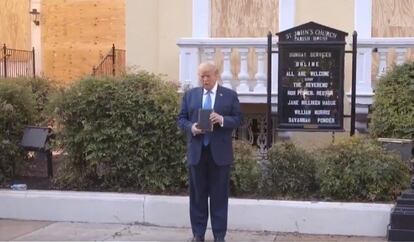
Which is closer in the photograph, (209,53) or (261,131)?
(209,53)

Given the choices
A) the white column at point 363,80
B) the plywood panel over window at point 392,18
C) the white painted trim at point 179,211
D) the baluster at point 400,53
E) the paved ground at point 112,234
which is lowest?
the paved ground at point 112,234

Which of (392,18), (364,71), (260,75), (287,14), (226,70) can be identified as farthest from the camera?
(287,14)

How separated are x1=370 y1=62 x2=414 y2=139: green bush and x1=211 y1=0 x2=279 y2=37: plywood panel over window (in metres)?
3.38

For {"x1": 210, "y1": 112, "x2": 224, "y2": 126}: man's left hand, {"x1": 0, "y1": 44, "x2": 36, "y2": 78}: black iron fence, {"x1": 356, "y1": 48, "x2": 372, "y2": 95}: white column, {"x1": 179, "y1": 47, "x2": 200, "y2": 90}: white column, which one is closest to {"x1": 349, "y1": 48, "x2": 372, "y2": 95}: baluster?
{"x1": 356, "y1": 48, "x2": 372, "y2": 95}: white column

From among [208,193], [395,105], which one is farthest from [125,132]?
[395,105]

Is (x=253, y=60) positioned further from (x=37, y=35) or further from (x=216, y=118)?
(x=37, y=35)

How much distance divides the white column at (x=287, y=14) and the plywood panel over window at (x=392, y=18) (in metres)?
1.34

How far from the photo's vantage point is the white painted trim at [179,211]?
7.62 metres

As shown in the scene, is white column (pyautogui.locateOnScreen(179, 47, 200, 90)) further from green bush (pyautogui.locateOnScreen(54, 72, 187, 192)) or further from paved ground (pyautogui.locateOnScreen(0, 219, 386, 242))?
paved ground (pyautogui.locateOnScreen(0, 219, 386, 242))

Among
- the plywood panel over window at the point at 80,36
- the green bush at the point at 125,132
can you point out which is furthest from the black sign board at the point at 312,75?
the plywood panel over window at the point at 80,36

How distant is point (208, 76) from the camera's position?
6922mm

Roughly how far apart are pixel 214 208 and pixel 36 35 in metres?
14.7

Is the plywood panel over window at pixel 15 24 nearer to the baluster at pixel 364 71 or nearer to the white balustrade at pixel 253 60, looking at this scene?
the white balustrade at pixel 253 60

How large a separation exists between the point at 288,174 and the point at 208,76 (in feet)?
6.23
